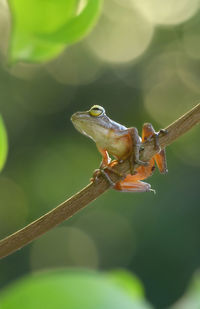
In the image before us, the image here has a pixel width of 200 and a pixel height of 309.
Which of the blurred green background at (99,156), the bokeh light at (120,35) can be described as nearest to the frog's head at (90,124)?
the blurred green background at (99,156)

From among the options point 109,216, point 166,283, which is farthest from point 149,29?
point 166,283

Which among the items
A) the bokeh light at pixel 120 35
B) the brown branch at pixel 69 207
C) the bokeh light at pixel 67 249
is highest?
the brown branch at pixel 69 207

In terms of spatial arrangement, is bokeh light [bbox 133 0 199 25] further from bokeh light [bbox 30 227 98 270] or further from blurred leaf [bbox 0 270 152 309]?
blurred leaf [bbox 0 270 152 309]

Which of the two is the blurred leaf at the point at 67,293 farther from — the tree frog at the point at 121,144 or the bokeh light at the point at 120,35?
the bokeh light at the point at 120,35

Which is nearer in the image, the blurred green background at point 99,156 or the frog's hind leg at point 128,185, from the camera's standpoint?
the frog's hind leg at point 128,185

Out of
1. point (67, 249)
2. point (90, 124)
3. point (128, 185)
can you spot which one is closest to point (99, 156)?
point (67, 249)

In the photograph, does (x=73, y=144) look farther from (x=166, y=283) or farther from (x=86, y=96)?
(x=166, y=283)

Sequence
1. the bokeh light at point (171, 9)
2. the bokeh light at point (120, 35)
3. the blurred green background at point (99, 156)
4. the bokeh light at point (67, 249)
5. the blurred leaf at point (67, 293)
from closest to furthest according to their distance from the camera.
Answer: the blurred leaf at point (67, 293), the blurred green background at point (99, 156), the bokeh light at point (67, 249), the bokeh light at point (171, 9), the bokeh light at point (120, 35)
